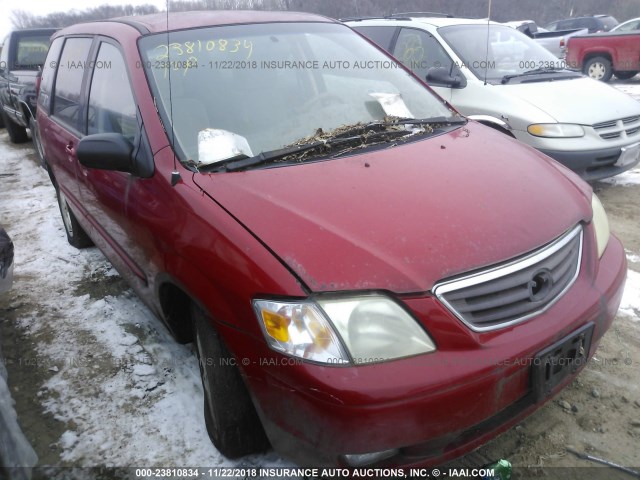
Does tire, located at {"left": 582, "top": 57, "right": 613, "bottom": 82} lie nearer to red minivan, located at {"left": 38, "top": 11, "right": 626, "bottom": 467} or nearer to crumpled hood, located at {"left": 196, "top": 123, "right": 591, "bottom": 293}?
red minivan, located at {"left": 38, "top": 11, "right": 626, "bottom": 467}

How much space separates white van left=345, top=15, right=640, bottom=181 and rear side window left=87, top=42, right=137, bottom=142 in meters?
2.94

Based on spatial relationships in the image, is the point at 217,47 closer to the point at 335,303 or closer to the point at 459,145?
the point at 459,145

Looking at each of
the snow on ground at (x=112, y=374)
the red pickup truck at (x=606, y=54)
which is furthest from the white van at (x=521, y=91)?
the red pickup truck at (x=606, y=54)

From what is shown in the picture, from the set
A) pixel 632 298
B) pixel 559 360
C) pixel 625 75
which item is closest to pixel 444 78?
pixel 632 298

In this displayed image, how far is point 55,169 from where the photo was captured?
3795mm

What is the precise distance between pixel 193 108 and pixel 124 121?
0.46m

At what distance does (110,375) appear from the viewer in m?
2.59

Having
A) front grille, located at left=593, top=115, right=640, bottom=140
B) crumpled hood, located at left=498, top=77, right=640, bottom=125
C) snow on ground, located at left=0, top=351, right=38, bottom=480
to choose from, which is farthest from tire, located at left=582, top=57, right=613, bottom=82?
snow on ground, located at left=0, top=351, right=38, bottom=480

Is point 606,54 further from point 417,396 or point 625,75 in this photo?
point 417,396

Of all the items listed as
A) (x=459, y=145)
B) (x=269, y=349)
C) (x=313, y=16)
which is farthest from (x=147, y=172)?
(x=313, y=16)

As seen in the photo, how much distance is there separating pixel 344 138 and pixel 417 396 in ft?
4.12

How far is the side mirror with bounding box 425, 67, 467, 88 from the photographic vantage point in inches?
180

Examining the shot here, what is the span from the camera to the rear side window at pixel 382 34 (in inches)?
217

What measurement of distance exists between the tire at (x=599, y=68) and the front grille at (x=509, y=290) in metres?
11.4
